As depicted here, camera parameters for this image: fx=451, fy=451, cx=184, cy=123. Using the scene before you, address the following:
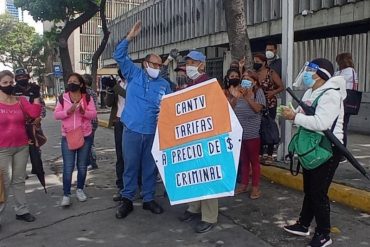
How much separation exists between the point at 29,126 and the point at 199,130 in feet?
6.42

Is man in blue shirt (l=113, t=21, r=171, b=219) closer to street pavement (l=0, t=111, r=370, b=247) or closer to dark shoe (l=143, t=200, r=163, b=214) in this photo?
dark shoe (l=143, t=200, r=163, b=214)

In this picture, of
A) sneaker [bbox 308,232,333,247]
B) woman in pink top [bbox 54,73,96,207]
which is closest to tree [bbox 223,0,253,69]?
woman in pink top [bbox 54,73,96,207]

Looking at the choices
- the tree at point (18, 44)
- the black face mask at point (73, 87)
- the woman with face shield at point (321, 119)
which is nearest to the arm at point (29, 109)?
the black face mask at point (73, 87)

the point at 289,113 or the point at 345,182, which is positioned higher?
the point at 289,113

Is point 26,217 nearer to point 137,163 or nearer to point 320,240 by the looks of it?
point 137,163

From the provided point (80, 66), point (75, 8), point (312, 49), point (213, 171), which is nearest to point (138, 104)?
point (213, 171)

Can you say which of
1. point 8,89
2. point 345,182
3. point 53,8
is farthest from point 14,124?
point 53,8

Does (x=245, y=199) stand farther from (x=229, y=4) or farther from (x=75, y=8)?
(x=75, y=8)

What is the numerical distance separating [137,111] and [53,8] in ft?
44.5

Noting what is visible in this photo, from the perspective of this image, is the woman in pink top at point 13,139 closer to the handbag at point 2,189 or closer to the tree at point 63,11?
the handbag at point 2,189

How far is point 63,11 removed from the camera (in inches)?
688

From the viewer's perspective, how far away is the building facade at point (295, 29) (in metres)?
11.2

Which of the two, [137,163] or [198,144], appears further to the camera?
[137,163]

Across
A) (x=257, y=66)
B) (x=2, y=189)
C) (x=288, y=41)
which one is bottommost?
(x=2, y=189)
